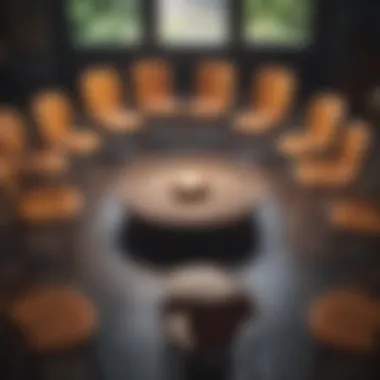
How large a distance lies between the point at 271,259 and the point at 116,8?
17.7ft

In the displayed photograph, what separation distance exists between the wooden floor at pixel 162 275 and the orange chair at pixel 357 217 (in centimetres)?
40

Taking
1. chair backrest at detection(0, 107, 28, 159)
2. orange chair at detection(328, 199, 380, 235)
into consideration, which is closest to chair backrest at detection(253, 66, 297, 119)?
orange chair at detection(328, 199, 380, 235)

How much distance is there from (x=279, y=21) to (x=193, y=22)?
3.92ft

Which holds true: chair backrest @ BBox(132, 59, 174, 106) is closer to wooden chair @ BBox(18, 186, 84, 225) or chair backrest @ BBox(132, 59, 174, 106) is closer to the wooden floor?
the wooden floor

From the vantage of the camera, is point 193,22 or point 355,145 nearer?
point 355,145

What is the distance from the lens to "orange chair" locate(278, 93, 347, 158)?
870cm

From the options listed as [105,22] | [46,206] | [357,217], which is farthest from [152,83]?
[357,217]

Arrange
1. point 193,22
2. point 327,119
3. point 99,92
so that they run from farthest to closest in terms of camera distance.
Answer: point 193,22, point 99,92, point 327,119

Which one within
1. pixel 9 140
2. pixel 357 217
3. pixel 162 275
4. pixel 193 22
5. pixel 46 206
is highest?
pixel 193 22

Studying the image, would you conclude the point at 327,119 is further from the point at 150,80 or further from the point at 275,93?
the point at 150,80

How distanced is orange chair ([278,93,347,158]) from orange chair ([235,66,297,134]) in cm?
49

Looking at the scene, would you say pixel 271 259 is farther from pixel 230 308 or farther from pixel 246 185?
pixel 230 308

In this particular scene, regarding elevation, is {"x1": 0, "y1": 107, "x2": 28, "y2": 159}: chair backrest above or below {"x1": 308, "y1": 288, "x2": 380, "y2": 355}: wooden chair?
above

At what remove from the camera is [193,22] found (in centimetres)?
1167
